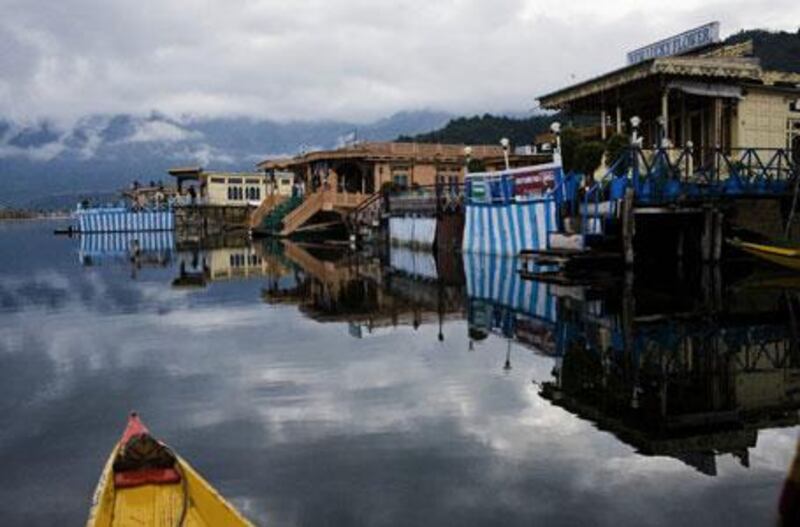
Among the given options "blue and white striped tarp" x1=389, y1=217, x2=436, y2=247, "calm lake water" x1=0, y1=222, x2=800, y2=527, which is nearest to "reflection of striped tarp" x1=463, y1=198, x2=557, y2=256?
"blue and white striped tarp" x1=389, y1=217, x2=436, y2=247

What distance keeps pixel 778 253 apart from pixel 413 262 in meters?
16.5

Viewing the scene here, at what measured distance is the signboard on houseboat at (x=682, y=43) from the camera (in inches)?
1373

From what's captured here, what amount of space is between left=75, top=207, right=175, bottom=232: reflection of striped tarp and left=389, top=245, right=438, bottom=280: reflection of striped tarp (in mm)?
43602

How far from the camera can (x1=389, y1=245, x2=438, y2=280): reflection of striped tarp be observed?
111 ft

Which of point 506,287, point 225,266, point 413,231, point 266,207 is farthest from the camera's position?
point 266,207

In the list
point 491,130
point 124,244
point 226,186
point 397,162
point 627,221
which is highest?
point 491,130

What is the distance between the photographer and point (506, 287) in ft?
87.6

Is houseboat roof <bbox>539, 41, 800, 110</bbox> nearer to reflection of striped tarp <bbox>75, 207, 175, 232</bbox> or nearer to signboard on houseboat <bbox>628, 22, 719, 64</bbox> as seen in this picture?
signboard on houseboat <bbox>628, 22, 719, 64</bbox>

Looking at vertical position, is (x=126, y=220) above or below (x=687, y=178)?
below

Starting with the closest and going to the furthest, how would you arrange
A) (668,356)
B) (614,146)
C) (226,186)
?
(668,356), (614,146), (226,186)

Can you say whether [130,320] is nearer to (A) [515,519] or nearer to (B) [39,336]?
(B) [39,336]

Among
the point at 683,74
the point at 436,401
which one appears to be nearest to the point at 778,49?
the point at 683,74

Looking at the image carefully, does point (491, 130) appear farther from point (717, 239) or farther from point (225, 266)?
point (717, 239)

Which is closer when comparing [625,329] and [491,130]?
[625,329]
